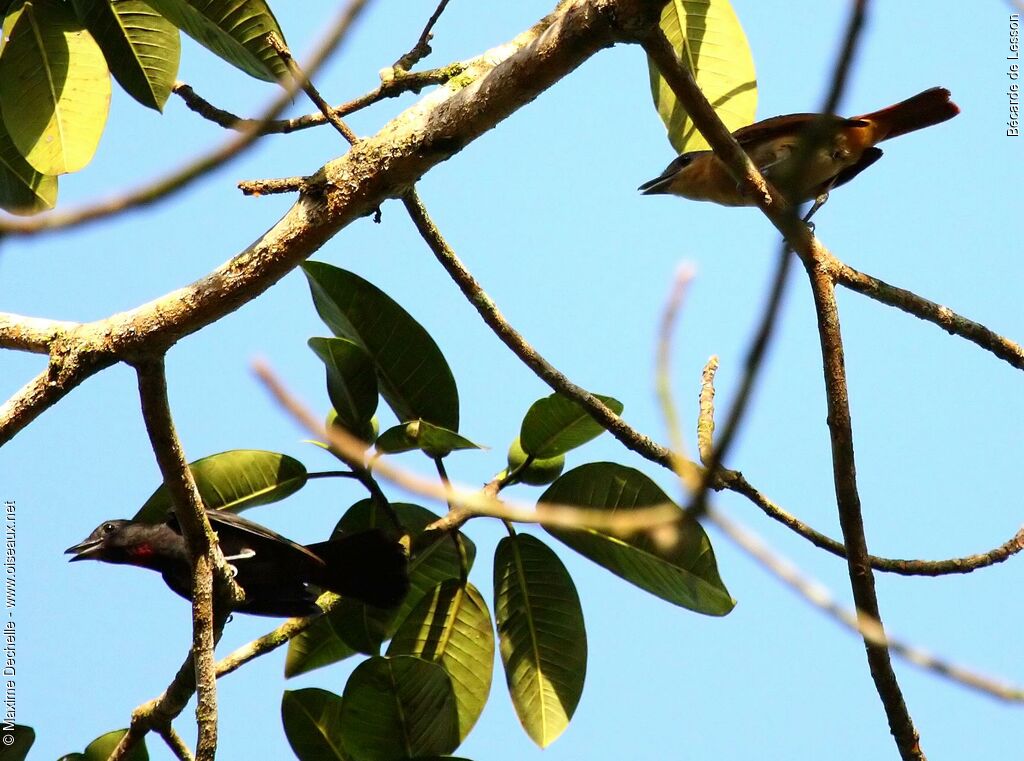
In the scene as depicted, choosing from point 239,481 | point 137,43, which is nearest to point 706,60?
point 137,43

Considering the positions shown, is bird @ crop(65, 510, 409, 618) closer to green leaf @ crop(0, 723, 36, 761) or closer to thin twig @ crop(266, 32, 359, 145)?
green leaf @ crop(0, 723, 36, 761)

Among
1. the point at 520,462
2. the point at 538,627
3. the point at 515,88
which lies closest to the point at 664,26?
the point at 515,88

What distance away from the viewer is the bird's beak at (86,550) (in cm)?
324

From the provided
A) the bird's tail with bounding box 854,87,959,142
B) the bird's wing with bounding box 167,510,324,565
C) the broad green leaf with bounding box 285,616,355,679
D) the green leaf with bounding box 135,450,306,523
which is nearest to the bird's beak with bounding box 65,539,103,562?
the bird's wing with bounding box 167,510,324,565

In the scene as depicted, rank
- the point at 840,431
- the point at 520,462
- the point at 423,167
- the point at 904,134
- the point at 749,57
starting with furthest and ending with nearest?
the point at 904,134 < the point at 749,57 < the point at 520,462 < the point at 423,167 < the point at 840,431

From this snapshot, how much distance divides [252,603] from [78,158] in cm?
132

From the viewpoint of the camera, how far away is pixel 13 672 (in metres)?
2.97

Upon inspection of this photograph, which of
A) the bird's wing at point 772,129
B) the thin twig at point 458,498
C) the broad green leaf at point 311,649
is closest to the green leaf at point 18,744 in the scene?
the broad green leaf at point 311,649

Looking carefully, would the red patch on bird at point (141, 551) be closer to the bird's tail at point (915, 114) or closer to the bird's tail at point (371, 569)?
the bird's tail at point (371, 569)

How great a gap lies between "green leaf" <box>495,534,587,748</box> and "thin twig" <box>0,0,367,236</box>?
76.1 inches

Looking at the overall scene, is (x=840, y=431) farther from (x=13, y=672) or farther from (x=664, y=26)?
(x=13, y=672)

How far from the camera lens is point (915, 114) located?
14.2 feet

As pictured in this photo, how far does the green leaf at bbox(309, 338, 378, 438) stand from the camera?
262 centimetres

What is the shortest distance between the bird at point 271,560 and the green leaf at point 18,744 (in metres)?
0.54
